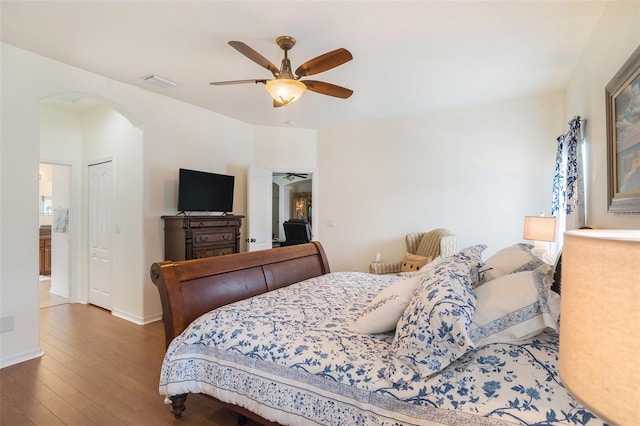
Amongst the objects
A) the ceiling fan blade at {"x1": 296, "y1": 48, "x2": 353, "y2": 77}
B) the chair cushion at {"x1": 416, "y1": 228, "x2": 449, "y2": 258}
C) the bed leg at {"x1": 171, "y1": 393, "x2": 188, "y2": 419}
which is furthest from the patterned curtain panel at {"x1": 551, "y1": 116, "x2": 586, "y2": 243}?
the bed leg at {"x1": 171, "y1": 393, "x2": 188, "y2": 419}

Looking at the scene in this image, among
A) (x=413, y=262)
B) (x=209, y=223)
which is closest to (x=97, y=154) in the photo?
(x=209, y=223)

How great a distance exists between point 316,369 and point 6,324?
3051mm

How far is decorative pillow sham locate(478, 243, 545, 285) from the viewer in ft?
5.99

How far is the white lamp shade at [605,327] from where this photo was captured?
17.1 inches

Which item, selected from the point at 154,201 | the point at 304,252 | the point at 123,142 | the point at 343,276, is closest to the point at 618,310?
the point at 343,276

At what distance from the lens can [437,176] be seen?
455 cm

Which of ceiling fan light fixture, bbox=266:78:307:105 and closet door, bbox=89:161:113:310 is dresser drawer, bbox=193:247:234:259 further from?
ceiling fan light fixture, bbox=266:78:307:105

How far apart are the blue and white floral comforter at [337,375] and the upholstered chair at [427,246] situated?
2183 mm

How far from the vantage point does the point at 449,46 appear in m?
2.76

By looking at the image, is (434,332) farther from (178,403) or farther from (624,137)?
(624,137)

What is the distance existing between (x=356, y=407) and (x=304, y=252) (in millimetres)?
1953

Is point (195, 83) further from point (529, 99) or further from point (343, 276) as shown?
point (529, 99)

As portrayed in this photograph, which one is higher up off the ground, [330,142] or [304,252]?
[330,142]

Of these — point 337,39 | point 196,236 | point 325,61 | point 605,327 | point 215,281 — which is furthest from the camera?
point 196,236
